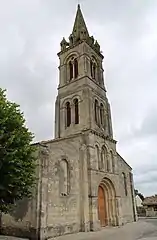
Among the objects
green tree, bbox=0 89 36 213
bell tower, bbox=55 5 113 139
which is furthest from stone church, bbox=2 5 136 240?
green tree, bbox=0 89 36 213

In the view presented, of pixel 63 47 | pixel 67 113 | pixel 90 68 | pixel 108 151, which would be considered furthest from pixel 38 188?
pixel 63 47

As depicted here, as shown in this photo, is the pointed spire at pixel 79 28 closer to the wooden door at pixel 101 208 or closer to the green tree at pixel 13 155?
the wooden door at pixel 101 208

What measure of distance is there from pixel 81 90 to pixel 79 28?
11.7 m

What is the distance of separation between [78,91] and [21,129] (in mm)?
14472

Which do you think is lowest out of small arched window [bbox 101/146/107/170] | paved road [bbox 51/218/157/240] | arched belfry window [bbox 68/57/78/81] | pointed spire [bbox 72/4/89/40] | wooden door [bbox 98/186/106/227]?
paved road [bbox 51/218/157/240]

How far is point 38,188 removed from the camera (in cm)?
1622

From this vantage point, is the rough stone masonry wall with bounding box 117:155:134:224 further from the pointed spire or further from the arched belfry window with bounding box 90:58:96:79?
the pointed spire

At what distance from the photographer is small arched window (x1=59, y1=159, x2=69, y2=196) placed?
62.4ft

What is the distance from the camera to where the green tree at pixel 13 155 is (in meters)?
12.5

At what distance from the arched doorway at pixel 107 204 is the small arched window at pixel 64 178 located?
17.2 ft

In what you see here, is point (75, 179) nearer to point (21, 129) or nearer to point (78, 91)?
point (21, 129)

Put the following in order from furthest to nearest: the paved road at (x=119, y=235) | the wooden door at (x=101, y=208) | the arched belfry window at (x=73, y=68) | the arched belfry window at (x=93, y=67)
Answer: the arched belfry window at (x=93, y=67) < the arched belfry window at (x=73, y=68) < the wooden door at (x=101, y=208) < the paved road at (x=119, y=235)

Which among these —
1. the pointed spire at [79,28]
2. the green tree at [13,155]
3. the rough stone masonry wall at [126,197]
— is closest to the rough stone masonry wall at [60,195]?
the green tree at [13,155]

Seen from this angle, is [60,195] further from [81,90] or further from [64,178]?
[81,90]
